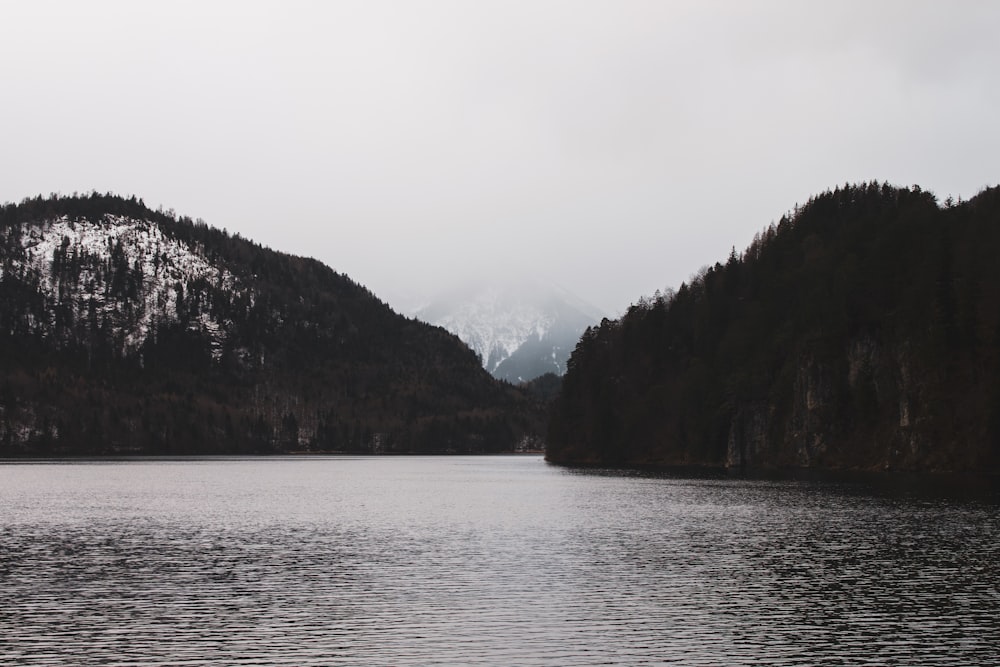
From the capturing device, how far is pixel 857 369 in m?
160

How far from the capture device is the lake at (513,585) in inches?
1310

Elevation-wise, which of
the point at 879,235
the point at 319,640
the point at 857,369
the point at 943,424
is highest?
the point at 879,235

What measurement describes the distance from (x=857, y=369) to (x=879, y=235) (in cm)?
2663

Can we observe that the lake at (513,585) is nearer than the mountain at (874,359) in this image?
Yes

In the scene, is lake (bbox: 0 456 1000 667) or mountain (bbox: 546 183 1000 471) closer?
lake (bbox: 0 456 1000 667)

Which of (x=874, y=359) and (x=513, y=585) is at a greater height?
(x=874, y=359)

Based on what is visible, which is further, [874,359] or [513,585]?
[874,359]

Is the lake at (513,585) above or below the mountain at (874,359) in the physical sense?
below

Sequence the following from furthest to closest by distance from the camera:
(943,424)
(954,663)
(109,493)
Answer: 1. (943,424)
2. (109,493)
3. (954,663)

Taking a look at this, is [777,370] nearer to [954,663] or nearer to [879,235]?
[879,235]

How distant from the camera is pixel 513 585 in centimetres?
4603

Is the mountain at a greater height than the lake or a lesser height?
greater

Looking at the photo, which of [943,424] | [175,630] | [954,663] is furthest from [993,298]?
[175,630]

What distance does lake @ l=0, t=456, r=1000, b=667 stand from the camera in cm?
3328
